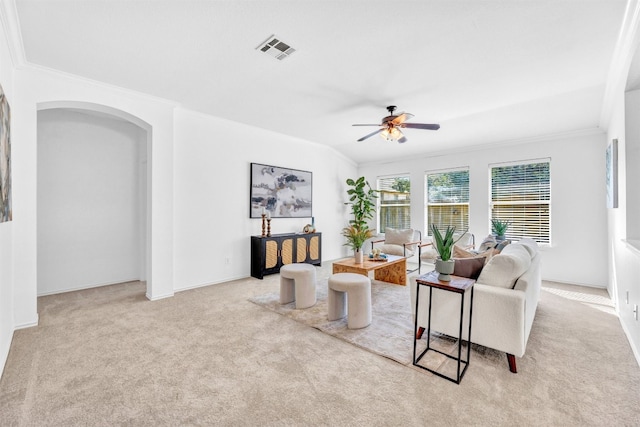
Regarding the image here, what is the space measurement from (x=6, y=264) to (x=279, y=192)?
377 cm

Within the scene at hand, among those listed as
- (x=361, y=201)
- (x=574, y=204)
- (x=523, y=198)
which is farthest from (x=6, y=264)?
(x=574, y=204)

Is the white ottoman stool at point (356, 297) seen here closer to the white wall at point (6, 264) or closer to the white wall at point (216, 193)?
the white wall at point (216, 193)

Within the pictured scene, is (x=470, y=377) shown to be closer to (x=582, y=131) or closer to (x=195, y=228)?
(x=195, y=228)

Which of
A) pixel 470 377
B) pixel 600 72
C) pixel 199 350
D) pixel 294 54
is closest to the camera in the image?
pixel 470 377

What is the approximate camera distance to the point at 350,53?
2.79 m

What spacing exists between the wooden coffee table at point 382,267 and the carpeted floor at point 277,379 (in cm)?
118

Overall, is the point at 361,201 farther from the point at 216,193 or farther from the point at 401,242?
the point at 216,193

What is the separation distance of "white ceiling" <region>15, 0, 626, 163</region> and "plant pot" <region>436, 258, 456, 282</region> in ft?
6.36

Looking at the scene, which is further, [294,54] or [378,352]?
[294,54]

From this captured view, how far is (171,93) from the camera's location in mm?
3727

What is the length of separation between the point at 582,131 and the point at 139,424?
638 centimetres

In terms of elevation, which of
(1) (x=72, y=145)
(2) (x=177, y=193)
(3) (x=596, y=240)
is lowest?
(3) (x=596, y=240)

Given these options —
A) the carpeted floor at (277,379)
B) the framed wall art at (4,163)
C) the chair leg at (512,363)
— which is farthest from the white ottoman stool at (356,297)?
the framed wall art at (4,163)

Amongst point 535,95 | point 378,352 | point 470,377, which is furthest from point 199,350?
point 535,95
